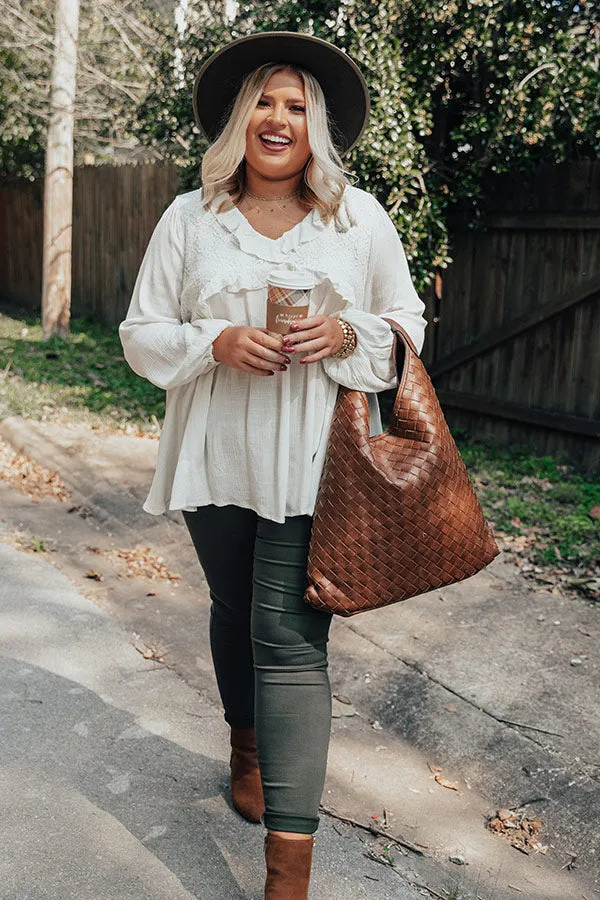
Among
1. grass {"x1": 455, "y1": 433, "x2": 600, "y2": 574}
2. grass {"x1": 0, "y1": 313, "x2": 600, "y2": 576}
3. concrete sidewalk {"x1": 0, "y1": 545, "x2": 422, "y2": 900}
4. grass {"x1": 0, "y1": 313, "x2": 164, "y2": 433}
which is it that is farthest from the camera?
grass {"x1": 0, "y1": 313, "x2": 164, "y2": 433}

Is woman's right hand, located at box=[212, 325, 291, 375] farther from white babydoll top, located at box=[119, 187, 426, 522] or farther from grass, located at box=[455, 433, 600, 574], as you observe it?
grass, located at box=[455, 433, 600, 574]

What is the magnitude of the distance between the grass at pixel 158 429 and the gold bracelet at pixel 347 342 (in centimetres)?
276

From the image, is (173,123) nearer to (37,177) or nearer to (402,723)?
(402,723)

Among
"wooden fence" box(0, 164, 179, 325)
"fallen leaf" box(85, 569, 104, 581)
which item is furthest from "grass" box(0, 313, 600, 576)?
"fallen leaf" box(85, 569, 104, 581)

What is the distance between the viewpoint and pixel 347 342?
2258 millimetres

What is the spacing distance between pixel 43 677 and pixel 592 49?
5403 millimetres

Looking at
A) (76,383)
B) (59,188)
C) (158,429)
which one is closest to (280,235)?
(158,429)

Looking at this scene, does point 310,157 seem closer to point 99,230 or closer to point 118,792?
point 118,792

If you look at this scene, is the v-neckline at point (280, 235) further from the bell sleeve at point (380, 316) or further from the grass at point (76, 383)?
the grass at point (76, 383)

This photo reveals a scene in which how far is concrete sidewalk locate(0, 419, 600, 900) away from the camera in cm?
267

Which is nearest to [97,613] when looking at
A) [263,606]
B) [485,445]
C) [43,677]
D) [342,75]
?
[43,677]

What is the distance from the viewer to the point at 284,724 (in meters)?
2.24

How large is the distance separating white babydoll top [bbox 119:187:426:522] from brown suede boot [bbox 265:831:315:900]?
729 millimetres

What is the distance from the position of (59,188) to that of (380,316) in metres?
10.5
